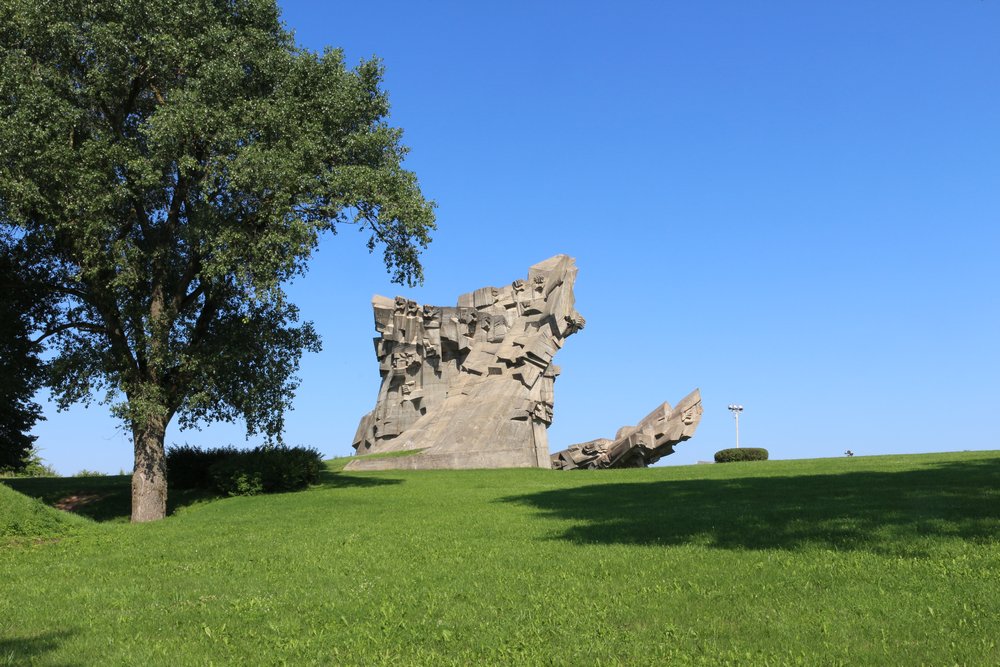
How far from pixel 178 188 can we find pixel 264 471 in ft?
29.7

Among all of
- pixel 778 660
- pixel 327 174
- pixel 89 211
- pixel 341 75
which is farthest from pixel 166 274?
pixel 778 660

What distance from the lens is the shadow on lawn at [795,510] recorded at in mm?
12094

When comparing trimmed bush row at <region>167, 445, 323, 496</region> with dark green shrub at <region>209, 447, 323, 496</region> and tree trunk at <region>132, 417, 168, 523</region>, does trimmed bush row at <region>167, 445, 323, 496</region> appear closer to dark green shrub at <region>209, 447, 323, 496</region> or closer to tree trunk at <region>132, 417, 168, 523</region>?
dark green shrub at <region>209, 447, 323, 496</region>

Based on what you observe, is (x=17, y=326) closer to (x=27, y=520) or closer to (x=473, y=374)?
(x=27, y=520)

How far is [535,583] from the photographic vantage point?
10.0m

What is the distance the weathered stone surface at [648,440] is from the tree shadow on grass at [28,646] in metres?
27.8

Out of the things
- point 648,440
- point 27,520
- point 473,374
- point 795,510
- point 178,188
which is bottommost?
point 795,510

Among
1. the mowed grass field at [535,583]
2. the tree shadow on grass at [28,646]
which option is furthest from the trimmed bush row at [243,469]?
the tree shadow on grass at [28,646]

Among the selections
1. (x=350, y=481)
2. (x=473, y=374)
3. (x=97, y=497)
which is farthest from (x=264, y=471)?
(x=473, y=374)

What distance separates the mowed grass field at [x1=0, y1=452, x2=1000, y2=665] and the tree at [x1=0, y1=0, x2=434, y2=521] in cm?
523

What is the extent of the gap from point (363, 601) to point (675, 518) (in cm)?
718

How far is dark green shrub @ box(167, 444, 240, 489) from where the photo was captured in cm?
2869

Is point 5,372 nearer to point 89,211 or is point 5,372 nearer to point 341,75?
point 89,211

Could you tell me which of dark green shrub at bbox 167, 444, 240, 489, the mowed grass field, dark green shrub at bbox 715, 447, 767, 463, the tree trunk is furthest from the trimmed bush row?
dark green shrub at bbox 715, 447, 767, 463
